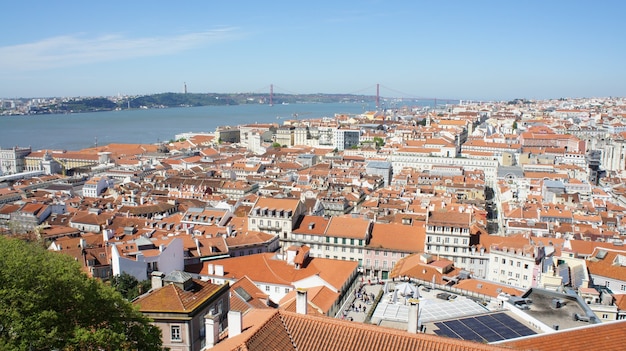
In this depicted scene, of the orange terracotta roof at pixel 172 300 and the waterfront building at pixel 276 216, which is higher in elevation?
the orange terracotta roof at pixel 172 300

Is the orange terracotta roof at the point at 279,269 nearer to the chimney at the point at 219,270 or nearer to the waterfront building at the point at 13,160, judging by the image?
the chimney at the point at 219,270

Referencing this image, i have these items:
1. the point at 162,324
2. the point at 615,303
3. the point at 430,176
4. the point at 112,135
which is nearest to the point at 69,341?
the point at 162,324

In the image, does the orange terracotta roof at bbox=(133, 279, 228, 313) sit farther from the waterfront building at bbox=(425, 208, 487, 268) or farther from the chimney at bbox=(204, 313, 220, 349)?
the waterfront building at bbox=(425, 208, 487, 268)

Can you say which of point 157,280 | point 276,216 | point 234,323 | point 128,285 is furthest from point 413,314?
point 276,216

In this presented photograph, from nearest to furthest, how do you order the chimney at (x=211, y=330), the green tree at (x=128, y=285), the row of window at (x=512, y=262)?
the chimney at (x=211, y=330), the green tree at (x=128, y=285), the row of window at (x=512, y=262)

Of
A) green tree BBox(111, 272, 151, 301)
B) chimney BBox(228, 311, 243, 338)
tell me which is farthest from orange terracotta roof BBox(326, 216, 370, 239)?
chimney BBox(228, 311, 243, 338)

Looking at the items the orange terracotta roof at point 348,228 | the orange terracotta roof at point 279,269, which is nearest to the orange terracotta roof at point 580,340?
the orange terracotta roof at point 279,269

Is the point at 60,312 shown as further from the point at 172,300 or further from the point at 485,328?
the point at 485,328
